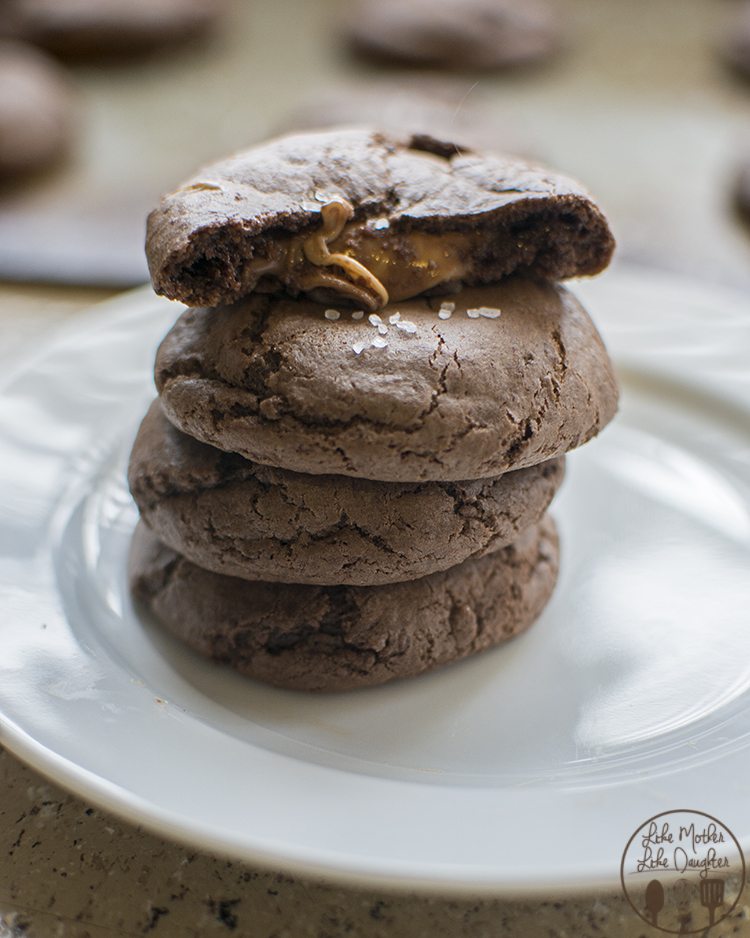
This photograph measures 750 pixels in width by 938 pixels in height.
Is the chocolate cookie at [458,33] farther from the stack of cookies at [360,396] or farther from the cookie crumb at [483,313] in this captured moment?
the cookie crumb at [483,313]

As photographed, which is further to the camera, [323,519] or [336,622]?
[336,622]

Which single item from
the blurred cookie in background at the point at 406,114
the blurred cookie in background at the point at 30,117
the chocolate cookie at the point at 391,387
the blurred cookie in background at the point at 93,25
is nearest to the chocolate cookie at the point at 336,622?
the chocolate cookie at the point at 391,387

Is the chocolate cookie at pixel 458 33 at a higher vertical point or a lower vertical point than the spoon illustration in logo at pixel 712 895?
higher

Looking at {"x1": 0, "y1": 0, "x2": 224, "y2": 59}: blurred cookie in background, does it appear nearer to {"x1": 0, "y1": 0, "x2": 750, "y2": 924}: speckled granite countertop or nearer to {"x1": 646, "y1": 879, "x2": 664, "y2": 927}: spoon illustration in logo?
{"x1": 0, "y1": 0, "x2": 750, "y2": 924}: speckled granite countertop

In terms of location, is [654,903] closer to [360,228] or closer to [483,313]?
[483,313]

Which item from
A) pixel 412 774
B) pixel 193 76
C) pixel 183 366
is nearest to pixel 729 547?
pixel 412 774

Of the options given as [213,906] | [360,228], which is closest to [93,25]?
[360,228]
